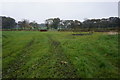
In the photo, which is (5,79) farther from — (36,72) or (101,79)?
(101,79)

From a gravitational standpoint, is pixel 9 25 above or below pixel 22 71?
above

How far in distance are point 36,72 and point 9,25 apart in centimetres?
10479

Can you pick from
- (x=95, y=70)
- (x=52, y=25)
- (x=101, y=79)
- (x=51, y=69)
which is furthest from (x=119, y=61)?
(x=52, y=25)

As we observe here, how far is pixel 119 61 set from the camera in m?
10.9

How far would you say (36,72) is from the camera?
29.1 feet

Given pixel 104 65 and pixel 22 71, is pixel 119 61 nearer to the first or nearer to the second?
pixel 104 65

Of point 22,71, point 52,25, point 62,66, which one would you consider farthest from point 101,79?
point 52,25

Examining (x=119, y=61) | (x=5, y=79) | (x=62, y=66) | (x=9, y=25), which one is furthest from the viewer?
(x=9, y=25)

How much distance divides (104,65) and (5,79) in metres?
7.46

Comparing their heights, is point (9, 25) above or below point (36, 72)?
above

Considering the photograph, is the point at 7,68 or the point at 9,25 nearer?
the point at 7,68

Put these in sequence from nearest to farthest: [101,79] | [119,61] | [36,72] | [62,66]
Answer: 1. [101,79]
2. [36,72]
3. [62,66]
4. [119,61]

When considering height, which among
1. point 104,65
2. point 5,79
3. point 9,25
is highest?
point 9,25

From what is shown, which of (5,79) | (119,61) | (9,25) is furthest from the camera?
(9,25)
